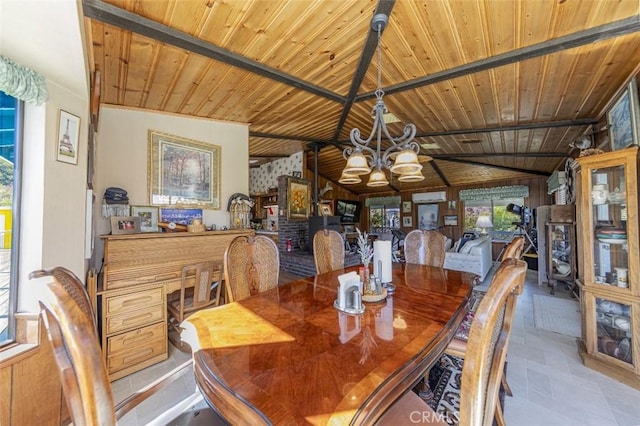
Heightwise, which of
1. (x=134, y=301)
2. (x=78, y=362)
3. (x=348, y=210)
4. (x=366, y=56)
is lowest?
(x=134, y=301)

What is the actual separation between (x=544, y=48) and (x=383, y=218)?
847cm

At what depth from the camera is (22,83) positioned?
1.29 metres

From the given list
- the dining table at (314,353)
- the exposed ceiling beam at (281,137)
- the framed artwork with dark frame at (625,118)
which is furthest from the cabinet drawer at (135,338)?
the framed artwork with dark frame at (625,118)

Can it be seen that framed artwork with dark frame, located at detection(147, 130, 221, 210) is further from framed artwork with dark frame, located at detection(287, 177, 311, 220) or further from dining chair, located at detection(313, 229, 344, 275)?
framed artwork with dark frame, located at detection(287, 177, 311, 220)

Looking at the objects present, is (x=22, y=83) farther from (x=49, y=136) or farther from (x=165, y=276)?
(x=165, y=276)

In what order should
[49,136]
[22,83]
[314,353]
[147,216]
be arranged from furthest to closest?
[147,216] < [49,136] < [22,83] < [314,353]

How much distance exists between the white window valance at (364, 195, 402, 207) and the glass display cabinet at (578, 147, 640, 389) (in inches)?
289

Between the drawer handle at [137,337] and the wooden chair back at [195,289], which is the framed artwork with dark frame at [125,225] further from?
the drawer handle at [137,337]

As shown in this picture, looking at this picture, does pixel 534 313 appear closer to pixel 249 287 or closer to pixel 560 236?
pixel 560 236

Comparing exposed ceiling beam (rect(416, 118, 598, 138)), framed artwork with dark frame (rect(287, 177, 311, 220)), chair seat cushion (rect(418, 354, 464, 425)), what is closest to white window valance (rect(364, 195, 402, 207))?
framed artwork with dark frame (rect(287, 177, 311, 220))

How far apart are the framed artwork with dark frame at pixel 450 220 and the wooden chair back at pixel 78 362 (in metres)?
9.40

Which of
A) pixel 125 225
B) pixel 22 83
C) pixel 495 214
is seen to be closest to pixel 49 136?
pixel 22 83

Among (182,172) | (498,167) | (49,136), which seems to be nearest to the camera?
(49,136)

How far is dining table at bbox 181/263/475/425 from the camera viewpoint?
69cm
